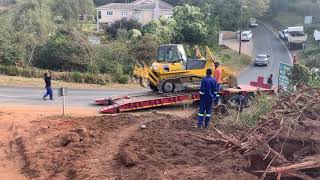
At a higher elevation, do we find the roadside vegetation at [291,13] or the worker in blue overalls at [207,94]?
the roadside vegetation at [291,13]

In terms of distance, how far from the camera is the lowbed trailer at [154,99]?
20.2 m

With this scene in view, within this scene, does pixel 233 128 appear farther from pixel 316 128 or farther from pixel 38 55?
pixel 38 55

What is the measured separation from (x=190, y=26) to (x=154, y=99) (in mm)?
31781

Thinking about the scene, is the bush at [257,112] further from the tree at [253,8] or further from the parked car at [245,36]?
the tree at [253,8]

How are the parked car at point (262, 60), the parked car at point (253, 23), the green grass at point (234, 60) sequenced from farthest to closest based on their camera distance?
the parked car at point (253, 23)
the parked car at point (262, 60)
the green grass at point (234, 60)

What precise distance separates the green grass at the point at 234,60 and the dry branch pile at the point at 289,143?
115 ft

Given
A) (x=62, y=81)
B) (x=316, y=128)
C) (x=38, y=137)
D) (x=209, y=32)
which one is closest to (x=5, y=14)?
(x=62, y=81)

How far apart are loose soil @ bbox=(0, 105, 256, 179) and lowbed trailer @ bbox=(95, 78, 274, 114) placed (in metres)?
2.96

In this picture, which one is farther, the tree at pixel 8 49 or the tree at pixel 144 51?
the tree at pixel 144 51

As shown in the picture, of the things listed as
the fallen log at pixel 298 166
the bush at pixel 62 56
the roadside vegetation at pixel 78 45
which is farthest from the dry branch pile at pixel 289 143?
the bush at pixel 62 56

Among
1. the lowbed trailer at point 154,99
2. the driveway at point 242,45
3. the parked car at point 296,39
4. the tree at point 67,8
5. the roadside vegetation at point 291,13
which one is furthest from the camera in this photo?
the roadside vegetation at point 291,13

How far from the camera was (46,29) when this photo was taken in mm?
42531

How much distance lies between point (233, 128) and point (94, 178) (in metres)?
5.39

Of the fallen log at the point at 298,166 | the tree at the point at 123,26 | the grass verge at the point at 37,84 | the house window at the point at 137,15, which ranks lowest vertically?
the grass verge at the point at 37,84
